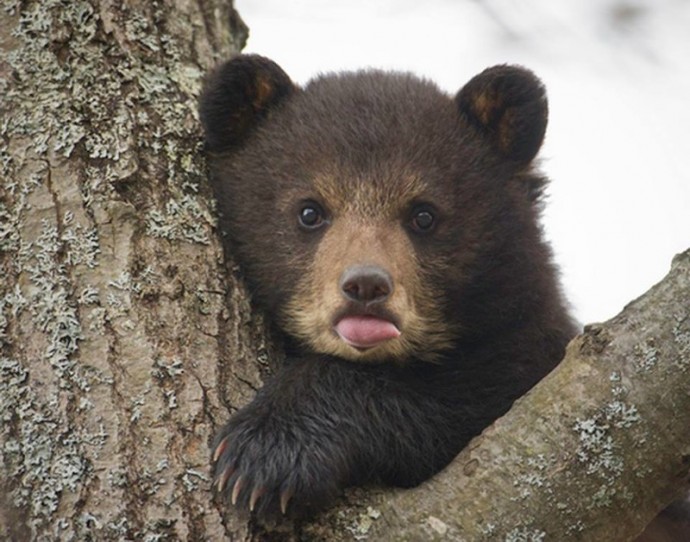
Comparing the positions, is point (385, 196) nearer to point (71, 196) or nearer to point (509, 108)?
point (509, 108)

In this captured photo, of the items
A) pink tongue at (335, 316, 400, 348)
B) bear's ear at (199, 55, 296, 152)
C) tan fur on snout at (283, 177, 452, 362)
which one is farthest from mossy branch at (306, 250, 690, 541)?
bear's ear at (199, 55, 296, 152)

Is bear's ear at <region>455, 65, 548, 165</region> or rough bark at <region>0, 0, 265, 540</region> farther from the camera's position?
bear's ear at <region>455, 65, 548, 165</region>

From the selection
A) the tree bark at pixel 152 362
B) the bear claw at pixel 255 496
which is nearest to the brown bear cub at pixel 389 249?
the tree bark at pixel 152 362

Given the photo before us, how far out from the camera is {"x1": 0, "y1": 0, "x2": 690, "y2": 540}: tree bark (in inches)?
153

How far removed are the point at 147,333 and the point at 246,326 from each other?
62 cm

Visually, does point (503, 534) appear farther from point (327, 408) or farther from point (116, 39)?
point (116, 39)

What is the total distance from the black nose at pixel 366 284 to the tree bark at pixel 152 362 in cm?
57

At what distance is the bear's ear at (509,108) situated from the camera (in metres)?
5.68

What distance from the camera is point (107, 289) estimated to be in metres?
4.52

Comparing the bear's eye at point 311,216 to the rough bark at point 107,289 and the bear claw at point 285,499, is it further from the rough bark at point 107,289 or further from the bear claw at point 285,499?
the bear claw at point 285,499

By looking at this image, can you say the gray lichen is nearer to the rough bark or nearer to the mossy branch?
the rough bark

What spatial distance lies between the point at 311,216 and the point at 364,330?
0.91 metres


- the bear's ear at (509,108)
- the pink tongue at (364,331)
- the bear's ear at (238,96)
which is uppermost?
the bear's ear at (238,96)

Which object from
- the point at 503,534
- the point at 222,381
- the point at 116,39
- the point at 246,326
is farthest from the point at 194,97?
the point at 503,534
